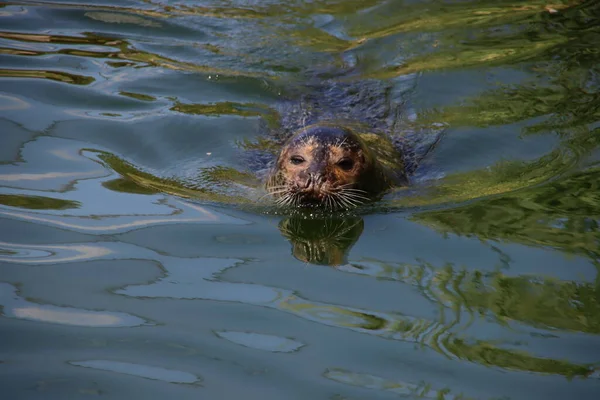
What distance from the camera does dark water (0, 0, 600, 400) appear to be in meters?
4.32

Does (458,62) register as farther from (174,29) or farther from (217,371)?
(217,371)

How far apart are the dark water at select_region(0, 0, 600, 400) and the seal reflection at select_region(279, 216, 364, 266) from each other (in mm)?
28

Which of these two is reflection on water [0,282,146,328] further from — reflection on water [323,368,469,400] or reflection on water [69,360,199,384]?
reflection on water [323,368,469,400]

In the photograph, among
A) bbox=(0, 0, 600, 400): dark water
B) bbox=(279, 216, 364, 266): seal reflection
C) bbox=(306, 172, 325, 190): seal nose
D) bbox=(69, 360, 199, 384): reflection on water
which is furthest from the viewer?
bbox=(306, 172, 325, 190): seal nose

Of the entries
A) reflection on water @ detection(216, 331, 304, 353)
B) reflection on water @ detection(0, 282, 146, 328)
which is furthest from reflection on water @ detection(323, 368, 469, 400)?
reflection on water @ detection(0, 282, 146, 328)

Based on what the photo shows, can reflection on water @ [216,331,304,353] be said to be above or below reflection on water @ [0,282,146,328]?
below

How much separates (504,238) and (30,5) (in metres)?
8.12

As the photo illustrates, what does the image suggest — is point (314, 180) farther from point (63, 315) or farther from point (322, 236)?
point (63, 315)

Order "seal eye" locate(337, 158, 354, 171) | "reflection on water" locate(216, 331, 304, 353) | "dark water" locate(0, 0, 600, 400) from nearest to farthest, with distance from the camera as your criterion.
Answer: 1. "dark water" locate(0, 0, 600, 400)
2. "reflection on water" locate(216, 331, 304, 353)
3. "seal eye" locate(337, 158, 354, 171)

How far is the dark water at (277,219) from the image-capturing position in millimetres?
4316

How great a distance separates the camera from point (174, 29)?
11.1m

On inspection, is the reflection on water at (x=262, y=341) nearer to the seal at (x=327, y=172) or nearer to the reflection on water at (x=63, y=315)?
the reflection on water at (x=63, y=315)

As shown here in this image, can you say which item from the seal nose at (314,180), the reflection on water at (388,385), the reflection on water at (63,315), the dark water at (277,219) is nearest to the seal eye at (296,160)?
the seal nose at (314,180)

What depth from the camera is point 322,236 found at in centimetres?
627
